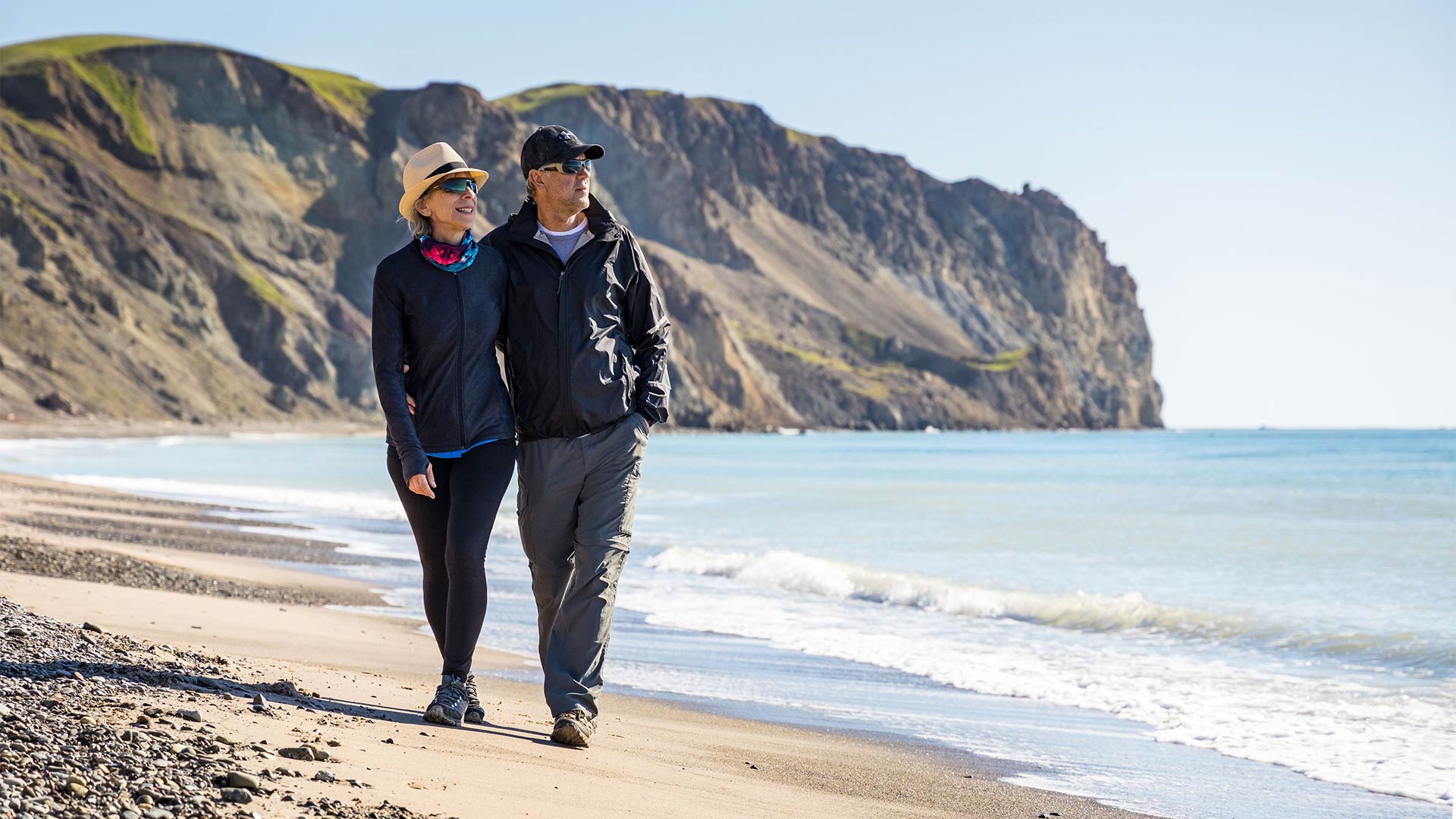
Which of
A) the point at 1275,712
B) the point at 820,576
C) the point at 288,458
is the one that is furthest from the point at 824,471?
the point at 1275,712

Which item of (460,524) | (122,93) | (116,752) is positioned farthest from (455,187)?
(122,93)

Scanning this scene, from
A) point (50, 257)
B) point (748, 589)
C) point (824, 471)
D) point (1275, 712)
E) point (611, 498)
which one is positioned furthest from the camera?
point (50, 257)

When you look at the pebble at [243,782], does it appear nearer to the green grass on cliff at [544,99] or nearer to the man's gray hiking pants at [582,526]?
the man's gray hiking pants at [582,526]

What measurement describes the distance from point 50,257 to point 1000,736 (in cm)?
8013

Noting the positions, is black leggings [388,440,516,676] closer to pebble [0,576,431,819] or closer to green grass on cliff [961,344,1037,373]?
pebble [0,576,431,819]

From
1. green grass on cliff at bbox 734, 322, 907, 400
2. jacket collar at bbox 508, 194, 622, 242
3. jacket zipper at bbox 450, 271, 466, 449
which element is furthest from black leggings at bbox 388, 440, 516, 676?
green grass on cliff at bbox 734, 322, 907, 400

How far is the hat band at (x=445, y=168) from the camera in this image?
193 inches

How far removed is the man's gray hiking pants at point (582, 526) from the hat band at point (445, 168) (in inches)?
40.8

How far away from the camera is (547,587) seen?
5.00 meters

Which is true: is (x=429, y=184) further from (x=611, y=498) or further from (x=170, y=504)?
(x=170, y=504)

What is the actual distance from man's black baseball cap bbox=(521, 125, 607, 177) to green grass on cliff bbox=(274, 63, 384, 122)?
10662cm

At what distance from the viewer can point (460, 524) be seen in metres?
4.80

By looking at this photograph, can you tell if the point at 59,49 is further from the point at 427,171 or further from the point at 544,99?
the point at 427,171

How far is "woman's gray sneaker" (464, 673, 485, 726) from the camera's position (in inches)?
195
